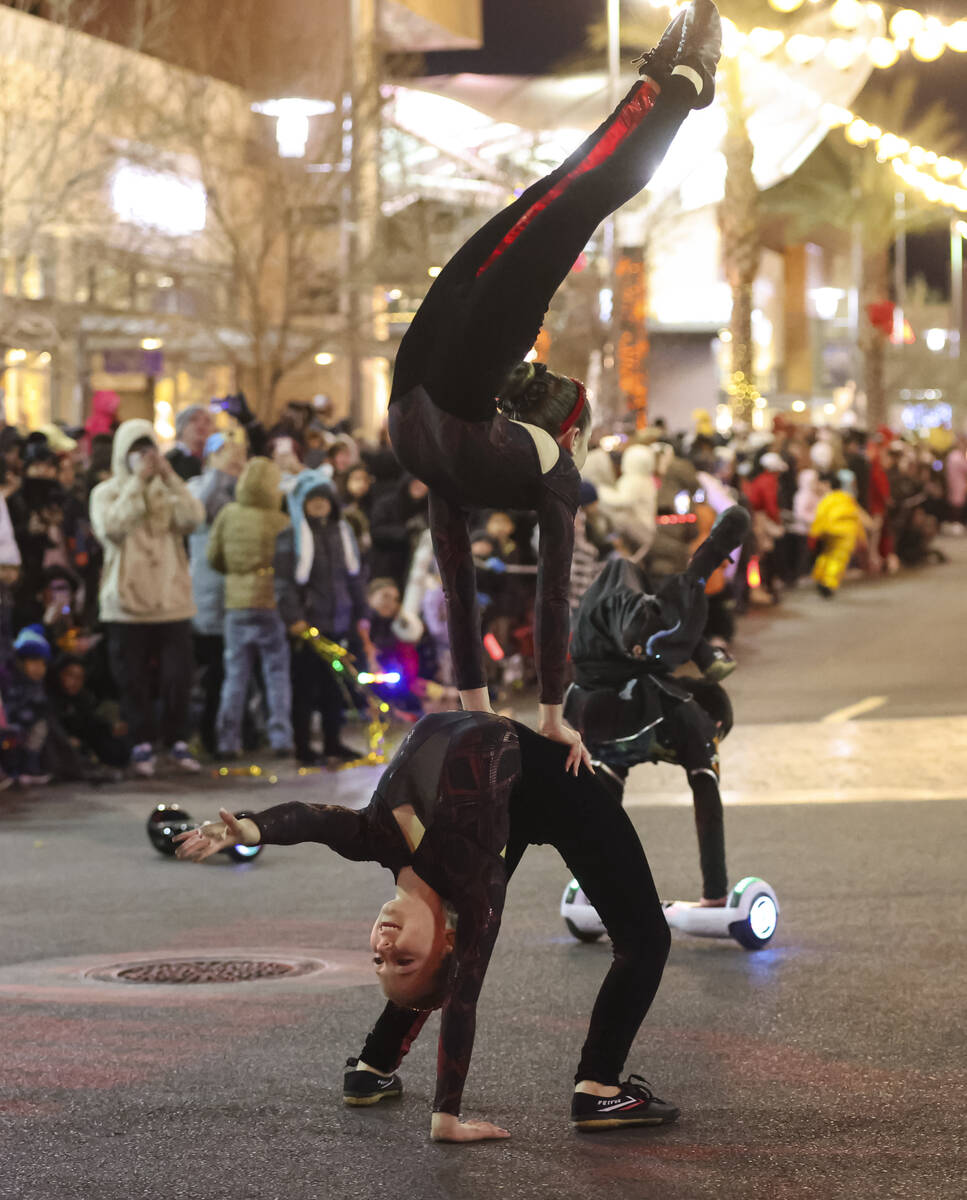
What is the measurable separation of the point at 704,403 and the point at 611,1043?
48.6 metres

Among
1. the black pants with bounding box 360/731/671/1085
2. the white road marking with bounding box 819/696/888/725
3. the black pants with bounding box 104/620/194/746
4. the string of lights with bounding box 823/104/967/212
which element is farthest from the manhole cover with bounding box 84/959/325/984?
the string of lights with bounding box 823/104/967/212

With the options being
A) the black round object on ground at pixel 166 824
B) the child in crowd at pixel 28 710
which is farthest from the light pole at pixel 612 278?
the black round object on ground at pixel 166 824

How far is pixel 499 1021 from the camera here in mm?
6938

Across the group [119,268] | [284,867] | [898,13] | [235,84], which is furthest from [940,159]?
[284,867]

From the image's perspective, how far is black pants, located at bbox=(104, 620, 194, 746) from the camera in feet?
42.3

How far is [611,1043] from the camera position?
5.73 m

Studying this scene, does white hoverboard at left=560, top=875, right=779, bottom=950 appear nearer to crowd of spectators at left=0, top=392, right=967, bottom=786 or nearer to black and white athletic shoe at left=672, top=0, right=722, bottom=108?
crowd of spectators at left=0, top=392, right=967, bottom=786

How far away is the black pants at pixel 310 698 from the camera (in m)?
13.4

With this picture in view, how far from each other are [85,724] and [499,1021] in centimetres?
661

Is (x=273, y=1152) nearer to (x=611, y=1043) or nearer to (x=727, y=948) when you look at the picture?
(x=611, y=1043)

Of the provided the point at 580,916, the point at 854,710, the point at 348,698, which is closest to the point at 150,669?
the point at 348,698

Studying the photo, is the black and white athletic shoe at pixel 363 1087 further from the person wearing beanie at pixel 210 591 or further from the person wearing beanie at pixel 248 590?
the person wearing beanie at pixel 210 591

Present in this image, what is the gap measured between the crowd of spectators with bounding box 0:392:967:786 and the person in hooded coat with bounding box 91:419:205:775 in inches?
0.5

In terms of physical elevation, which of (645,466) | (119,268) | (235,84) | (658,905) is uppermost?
(235,84)
